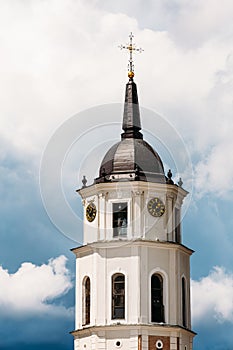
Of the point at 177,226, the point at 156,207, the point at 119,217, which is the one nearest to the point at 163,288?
the point at 177,226

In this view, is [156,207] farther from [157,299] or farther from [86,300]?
[86,300]

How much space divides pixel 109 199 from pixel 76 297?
6.77m

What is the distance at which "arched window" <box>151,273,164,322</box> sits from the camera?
96875 millimetres

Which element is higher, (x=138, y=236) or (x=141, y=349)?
(x=138, y=236)

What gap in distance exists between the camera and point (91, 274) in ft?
323

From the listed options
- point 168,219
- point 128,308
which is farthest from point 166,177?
point 128,308

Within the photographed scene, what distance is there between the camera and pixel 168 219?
9925 cm

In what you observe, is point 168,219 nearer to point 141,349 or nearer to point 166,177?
point 166,177

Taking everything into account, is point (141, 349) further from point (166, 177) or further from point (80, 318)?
point (166, 177)

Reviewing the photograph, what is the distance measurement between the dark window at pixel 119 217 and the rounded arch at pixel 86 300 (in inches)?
147

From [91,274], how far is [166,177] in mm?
8059

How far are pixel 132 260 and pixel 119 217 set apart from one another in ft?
9.99

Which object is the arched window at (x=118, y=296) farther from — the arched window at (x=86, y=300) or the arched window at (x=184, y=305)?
the arched window at (x=184, y=305)

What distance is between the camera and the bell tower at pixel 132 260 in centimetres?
9612
